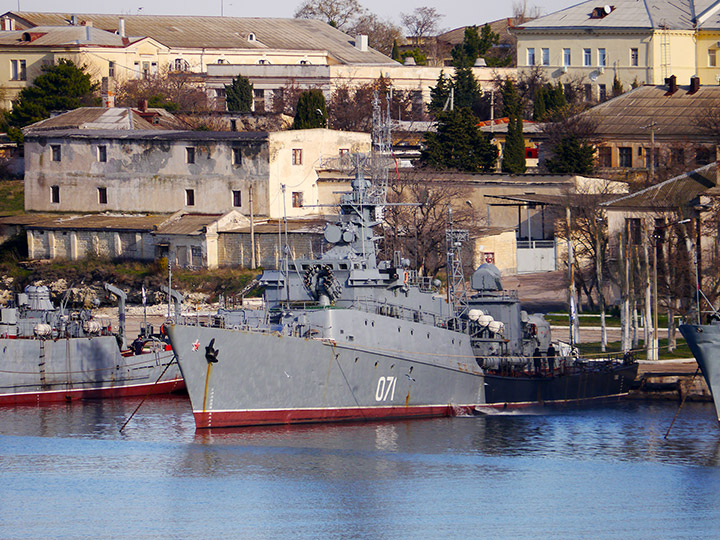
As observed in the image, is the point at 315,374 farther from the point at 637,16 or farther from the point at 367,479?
the point at 637,16

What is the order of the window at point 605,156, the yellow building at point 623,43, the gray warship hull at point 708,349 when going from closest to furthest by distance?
the gray warship hull at point 708,349
the window at point 605,156
the yellow building at point 623,43

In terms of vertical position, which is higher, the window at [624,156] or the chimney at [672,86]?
the chimney at [672,86]

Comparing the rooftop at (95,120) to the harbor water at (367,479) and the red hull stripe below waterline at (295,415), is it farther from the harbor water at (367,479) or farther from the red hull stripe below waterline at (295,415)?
the red hull stripe below waterline at (295,415)

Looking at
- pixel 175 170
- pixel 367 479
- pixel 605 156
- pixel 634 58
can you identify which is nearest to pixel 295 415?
pixel 367 479

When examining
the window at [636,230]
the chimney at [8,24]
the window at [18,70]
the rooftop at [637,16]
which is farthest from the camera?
the chimney at [8,24]

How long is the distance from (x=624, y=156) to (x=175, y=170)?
2702 cm

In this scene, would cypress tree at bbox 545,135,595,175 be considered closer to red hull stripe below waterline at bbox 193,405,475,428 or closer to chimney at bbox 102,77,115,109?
chimney at bbox 102,77,115,109

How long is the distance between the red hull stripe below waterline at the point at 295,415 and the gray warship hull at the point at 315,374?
27mm

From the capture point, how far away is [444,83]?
9788 cm

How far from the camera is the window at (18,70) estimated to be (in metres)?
95.8

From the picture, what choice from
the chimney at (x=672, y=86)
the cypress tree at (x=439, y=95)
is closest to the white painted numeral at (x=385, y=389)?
the chimney at (x=672, y=86)

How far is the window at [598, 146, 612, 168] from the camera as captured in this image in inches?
3152

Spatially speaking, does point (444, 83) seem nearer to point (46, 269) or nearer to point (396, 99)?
point (396, 99)

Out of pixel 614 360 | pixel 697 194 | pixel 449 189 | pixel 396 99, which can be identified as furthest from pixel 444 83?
pixel 614 360
